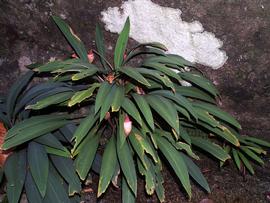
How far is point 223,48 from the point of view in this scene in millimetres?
2473

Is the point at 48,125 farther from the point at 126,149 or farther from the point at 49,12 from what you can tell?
the point at 49,12

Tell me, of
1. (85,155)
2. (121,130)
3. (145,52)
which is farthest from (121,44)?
(85,155)

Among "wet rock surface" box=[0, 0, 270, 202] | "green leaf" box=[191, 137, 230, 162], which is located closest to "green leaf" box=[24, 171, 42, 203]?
"wet rock surface" box=[0, 0, 270, 202]

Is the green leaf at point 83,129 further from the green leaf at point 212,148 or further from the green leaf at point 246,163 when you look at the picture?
the green leaf at point 246,163

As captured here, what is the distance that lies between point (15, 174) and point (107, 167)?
51 cm

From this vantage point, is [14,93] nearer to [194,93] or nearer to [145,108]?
[145,108]

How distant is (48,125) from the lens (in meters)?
2.27

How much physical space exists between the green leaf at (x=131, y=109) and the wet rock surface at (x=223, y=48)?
26.0 inches

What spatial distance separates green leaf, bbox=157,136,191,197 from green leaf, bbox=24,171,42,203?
2.35ft

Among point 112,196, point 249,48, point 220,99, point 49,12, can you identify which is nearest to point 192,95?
point 220,99

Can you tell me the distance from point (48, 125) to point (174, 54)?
910mm

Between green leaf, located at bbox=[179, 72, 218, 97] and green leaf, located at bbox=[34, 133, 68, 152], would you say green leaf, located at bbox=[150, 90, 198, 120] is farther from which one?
green leaf, located at bbox=[34, 133, 68, 152]

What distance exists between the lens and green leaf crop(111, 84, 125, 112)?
2002mm

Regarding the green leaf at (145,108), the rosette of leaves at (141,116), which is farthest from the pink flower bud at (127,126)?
the green leaf at (145,108)
